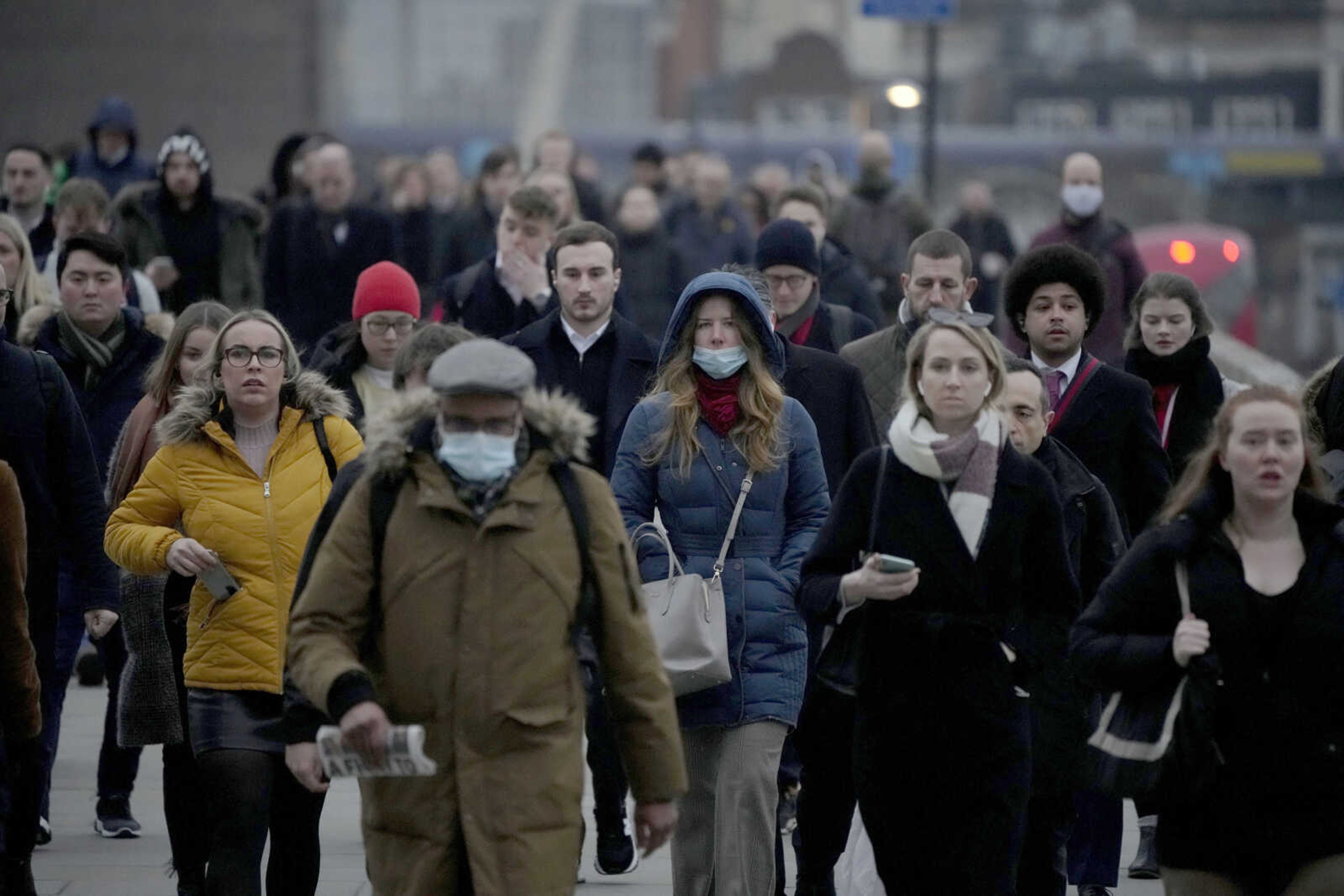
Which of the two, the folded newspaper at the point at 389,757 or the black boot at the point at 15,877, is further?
the black boot at the point at 15,877

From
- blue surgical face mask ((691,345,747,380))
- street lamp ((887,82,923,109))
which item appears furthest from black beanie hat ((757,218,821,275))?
street lamp ((887,82,923,109))

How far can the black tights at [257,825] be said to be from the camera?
655 centimetres

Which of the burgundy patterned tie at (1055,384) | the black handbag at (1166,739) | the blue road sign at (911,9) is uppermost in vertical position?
the blue road sign at (911,9)

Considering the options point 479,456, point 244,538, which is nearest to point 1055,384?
point 244,538

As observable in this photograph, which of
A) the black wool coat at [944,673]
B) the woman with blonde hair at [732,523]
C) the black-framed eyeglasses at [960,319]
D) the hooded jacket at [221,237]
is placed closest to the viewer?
the black wool coat at [944,673]

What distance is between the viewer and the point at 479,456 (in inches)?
204

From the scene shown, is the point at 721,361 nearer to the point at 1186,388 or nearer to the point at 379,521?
the point at 379,521

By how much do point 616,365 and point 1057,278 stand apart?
1650mm

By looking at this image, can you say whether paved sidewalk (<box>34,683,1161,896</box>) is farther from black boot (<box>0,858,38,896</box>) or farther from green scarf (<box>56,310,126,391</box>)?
green scarf (<box>56,310,126,391</box>)

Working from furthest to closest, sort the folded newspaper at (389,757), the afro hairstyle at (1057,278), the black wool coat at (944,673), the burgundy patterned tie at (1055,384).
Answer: the afro hairstyle at (1057,278) < the burgundy patterned tie at (1055,384) < the black wool coat at (944,673) < the folded newspaper at (389,757)

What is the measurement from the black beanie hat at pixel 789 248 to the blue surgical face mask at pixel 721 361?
206cm

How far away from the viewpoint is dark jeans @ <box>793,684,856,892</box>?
7324 millimetres

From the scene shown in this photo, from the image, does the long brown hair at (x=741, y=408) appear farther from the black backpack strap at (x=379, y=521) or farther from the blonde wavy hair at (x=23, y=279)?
the blonde wavy hair at (x=23, y=279)

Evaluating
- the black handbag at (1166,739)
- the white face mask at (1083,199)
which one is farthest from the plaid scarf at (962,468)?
the white face mask at (1083,199)
